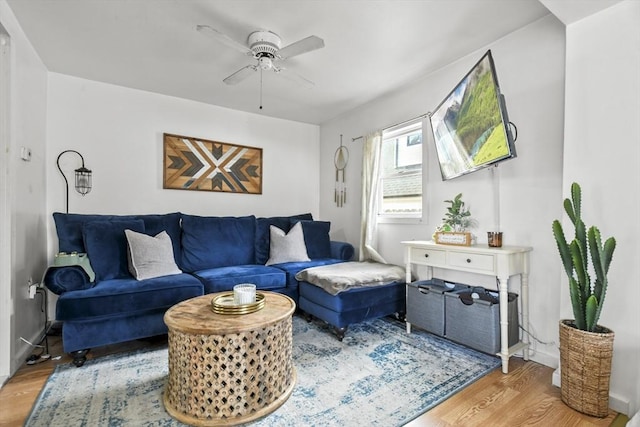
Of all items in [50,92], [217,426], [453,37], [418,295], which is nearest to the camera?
[217,426]

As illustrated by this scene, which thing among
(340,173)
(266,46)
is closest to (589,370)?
(266,46)

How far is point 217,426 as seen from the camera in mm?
1478

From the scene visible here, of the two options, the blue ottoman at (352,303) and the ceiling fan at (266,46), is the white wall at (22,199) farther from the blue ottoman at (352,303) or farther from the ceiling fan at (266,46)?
the blue ottoman at (352,303)

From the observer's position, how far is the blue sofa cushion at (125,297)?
2080 millimetres

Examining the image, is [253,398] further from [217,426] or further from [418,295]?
[418,295]

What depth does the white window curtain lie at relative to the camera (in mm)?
3547

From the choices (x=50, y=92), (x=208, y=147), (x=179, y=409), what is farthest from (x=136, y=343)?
(x=50, y=92)

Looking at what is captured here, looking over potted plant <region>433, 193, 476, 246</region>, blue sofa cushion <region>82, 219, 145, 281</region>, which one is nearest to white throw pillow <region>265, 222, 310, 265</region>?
blue sofa cushion <region>82, 219, 145, 281</region>

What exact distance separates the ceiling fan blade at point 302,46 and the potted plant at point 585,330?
1.72 metres

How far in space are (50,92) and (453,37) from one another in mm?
3650

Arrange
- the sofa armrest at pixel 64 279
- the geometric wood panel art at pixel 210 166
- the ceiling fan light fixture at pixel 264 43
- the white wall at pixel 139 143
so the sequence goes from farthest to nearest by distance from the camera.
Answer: the geometric wood panel art at pixel 210 166, the white wall at pixel 139 143, the ceiling fan light fixture at pixel 264 43, the sofa armrest at pixel 64 279

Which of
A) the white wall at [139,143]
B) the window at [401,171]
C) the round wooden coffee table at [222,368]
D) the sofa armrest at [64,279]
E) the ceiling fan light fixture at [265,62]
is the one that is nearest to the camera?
the round wooden coffee table at [222,368]

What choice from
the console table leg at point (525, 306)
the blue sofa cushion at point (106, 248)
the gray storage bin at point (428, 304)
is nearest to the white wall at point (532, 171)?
the console table leg at point (525, 306)

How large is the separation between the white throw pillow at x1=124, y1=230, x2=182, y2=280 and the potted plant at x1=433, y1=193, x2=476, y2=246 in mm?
2307
